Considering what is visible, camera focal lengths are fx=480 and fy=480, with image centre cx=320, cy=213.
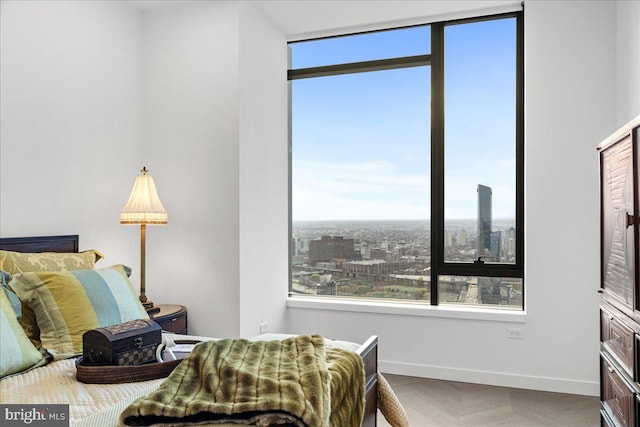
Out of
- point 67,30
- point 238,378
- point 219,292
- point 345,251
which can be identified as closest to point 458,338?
point 345,251

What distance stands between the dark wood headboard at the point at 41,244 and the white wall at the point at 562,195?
3093 mm

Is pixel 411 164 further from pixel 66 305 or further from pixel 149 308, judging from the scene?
pixel 66 305

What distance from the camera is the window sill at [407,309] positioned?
146 inches

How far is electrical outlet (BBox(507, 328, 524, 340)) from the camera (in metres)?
3.65

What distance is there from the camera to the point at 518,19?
3.79 m

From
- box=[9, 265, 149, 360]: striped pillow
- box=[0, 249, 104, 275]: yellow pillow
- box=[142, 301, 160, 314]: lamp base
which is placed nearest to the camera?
box=[9, 265, 149, 360]: striped pillow

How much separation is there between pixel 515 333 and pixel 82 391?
119 inches

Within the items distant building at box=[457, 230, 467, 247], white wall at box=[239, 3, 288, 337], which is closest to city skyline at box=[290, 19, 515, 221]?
distant building at box=[457, 230, 467, 247]

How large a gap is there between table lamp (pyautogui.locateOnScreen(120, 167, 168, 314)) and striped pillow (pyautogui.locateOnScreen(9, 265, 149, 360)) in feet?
2.84

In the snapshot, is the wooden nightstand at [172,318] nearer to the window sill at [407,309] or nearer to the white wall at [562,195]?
the window sill at [407,309]

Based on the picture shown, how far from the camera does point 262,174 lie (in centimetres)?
396

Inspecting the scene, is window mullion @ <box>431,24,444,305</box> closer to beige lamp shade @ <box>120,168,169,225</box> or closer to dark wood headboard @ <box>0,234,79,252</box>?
beige lamp shade @ <box>120,168,169,225</box>

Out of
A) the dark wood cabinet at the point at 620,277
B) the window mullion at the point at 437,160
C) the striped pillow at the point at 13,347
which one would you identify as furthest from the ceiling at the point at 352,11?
the striped pillow at the point at 13,347

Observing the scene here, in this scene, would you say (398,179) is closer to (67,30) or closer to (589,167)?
(589,167)
